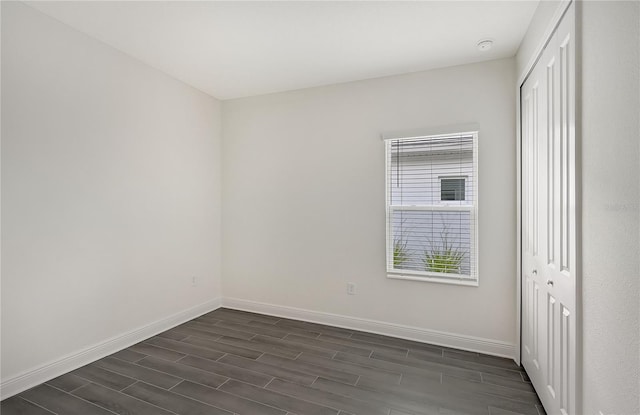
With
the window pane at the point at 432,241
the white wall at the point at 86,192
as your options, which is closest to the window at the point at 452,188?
the window pane at the point at 432,241

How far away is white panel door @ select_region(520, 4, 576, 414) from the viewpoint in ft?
5.29

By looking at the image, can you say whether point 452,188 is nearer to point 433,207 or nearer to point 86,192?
point 433,207

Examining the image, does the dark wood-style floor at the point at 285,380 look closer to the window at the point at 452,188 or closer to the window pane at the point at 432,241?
the window pane at the point at 432,241

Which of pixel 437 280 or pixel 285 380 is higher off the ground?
pixel 437 280

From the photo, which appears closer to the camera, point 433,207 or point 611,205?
point 611,205

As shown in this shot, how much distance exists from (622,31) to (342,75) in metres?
2.55

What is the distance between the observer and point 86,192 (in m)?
2.74

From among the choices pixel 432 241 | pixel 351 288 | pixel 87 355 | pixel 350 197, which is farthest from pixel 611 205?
pixel 87 355

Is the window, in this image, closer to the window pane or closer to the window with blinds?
the window with blinds

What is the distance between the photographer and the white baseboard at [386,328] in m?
2.97

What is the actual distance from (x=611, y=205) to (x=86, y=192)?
3431 mm

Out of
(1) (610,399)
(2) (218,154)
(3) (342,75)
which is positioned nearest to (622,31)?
(1) (610,399)

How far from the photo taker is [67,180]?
260 cm

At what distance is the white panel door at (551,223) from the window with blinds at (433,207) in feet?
1.74
